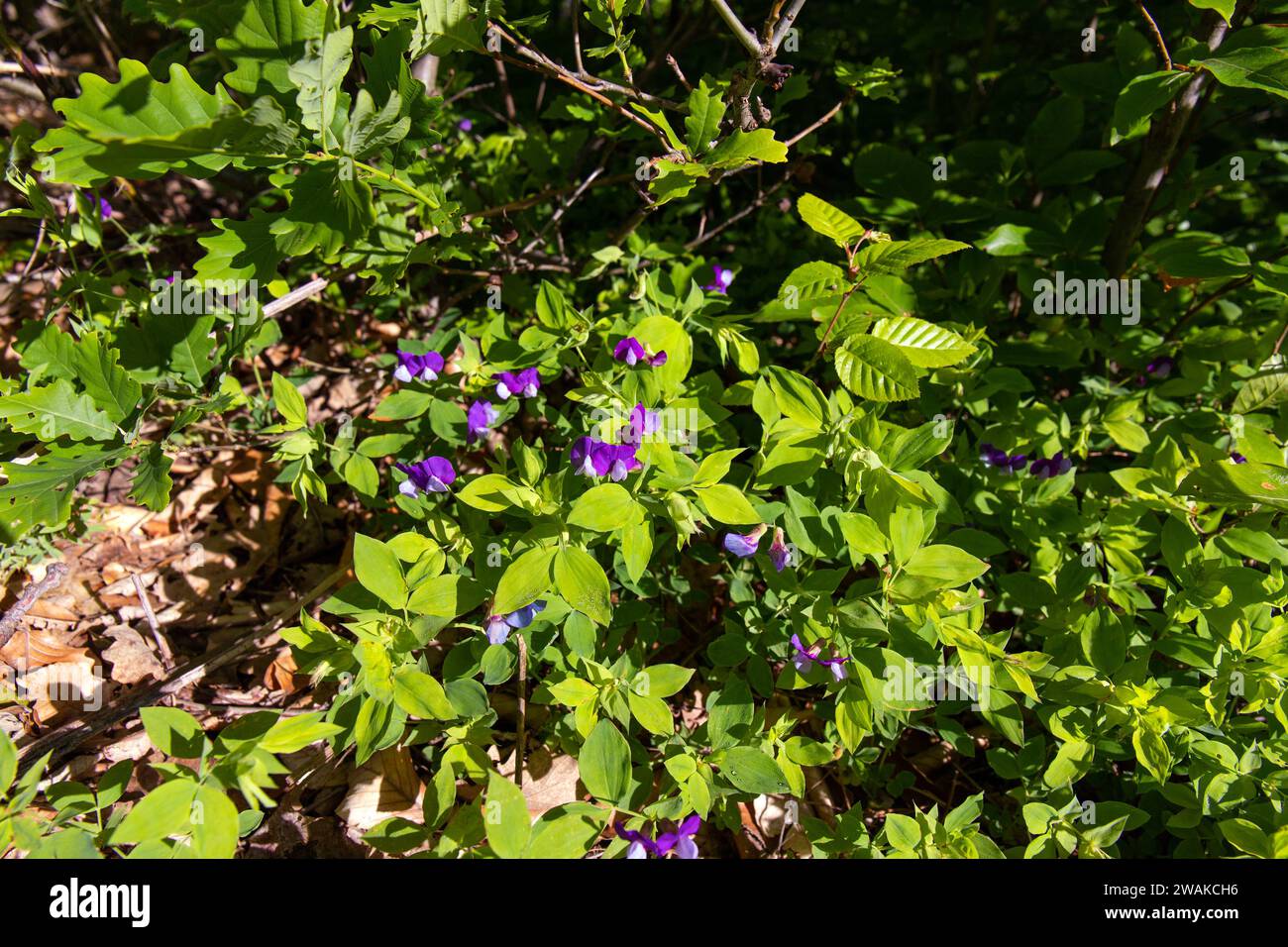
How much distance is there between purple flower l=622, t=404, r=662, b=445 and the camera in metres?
2.01

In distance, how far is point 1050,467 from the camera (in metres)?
2.57

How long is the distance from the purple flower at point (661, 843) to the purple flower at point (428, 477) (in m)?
1.05

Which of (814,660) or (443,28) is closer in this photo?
(443,28)

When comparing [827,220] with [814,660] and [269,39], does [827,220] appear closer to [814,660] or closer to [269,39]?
[814,660]

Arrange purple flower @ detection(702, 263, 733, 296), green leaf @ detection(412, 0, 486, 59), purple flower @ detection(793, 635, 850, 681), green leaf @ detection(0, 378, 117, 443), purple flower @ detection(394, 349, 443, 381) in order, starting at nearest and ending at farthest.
Result: green leaf @ detection(412, 0, 486, 59)
green leaf @ detection(0, 378, 117, 443)
purple flower @ detection(793, 635, 850, 681)
purple flower @ detection(394, 349, 443, 381)
purple flower @ detection(702, 263, 733, 296)

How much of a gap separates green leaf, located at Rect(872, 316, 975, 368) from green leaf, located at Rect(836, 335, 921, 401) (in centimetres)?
6

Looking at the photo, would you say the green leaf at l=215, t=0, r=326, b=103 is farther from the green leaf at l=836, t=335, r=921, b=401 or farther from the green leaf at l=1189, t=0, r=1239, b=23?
the green leaf at l=1189, t=0, r=1239, b=23

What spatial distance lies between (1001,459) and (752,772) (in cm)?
135

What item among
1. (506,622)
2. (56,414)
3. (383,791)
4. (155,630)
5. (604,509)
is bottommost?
(383,791)

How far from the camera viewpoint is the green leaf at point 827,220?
2074mm

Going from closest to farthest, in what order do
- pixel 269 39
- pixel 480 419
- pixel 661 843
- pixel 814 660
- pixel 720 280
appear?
A: 1. pixel 269 39
2. pixel 661 843
3. pixel 814 660
4. pixel 480 419
5. pixel 720 280

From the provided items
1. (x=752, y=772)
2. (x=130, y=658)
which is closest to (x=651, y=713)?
(x=752, y=772)

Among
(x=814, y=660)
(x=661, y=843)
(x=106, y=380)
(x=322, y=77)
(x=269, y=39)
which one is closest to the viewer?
(x=322, y=77)

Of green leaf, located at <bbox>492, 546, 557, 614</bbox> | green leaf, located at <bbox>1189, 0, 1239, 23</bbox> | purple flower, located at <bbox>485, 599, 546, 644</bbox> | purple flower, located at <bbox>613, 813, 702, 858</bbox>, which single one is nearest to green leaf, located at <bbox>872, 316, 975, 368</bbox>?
green leaf, located at <bbox>1189, 0, 1239, 23</bbox>
